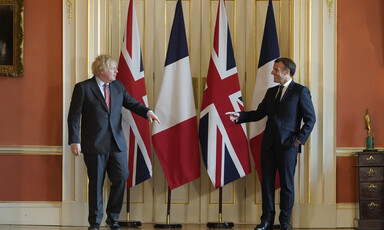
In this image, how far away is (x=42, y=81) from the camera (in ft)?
20.9

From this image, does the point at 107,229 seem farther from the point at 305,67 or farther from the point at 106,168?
the point at 305,67

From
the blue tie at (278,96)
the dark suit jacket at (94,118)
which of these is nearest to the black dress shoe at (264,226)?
the blue tie at (278,96)

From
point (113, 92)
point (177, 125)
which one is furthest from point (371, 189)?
point (113, 92)

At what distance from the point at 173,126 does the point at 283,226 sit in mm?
1515

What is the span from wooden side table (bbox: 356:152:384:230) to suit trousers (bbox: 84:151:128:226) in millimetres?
2360

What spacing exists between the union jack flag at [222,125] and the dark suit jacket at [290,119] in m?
0.51

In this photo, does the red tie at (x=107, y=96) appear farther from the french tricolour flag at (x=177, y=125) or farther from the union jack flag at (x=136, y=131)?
the french tricolour flag at (x=177, y=125)

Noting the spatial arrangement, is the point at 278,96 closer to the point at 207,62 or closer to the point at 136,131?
the point at 207,62

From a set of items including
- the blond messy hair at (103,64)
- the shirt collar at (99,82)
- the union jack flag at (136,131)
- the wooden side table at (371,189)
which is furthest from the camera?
the union jack flag at (136,131)

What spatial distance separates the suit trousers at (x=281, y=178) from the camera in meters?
5.59

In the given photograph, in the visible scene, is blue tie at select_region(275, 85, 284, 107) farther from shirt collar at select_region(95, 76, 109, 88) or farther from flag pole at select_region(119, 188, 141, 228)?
flag pole at select_region(119, 188, 141, 228)

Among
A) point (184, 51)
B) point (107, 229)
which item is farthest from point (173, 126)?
point (107, 229)

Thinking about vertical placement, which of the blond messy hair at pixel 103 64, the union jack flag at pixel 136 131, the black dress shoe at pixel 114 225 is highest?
the blond messy hair at pixel 103 64

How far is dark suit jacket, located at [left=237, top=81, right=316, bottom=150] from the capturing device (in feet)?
18.2
